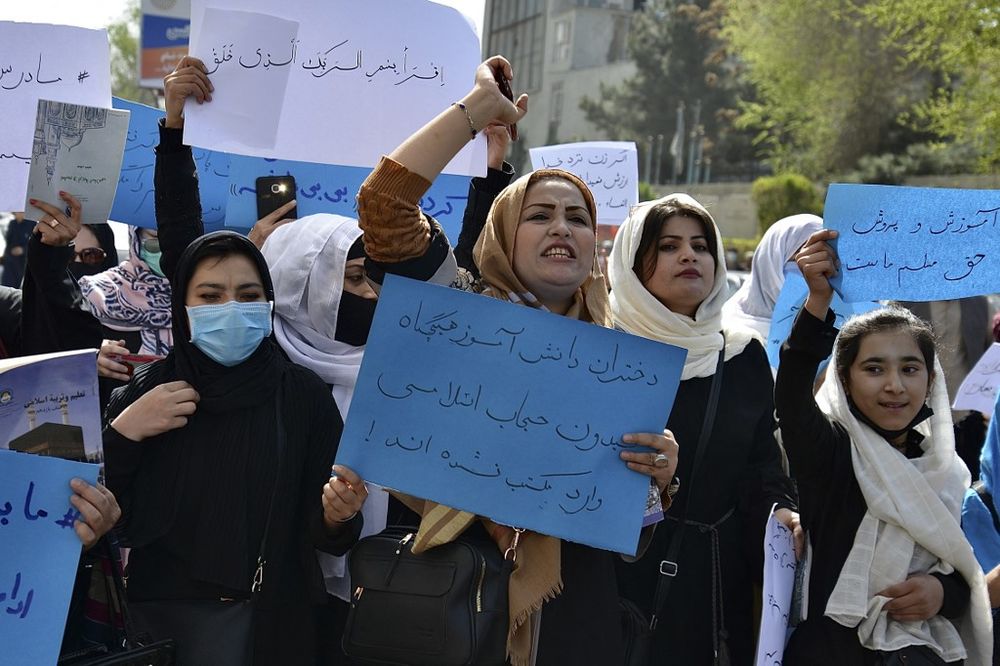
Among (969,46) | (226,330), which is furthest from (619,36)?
(226,330)

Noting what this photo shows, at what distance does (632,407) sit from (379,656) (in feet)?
2.36

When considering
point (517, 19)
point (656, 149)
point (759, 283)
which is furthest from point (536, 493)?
point (517, 19)

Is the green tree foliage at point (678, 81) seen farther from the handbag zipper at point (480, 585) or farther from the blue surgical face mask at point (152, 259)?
the handbag zipper at point (480, 585)

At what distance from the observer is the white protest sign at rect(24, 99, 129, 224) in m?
3.27

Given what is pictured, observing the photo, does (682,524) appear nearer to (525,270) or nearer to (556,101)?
(525,270)

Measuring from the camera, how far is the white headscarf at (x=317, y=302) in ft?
10.6

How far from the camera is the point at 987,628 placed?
9.26 ft

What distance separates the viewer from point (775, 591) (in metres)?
2.79

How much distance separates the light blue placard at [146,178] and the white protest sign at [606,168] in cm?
171

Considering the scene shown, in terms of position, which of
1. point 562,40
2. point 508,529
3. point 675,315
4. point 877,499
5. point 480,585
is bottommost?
point 480,585

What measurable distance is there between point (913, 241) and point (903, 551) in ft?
2.52

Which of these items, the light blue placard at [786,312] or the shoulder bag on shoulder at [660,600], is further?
the light blue placard at [786,312]

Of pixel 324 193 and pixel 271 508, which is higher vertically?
pixel 324 193

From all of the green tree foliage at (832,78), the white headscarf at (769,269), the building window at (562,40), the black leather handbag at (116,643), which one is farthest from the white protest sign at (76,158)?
the building window at (562,40)
